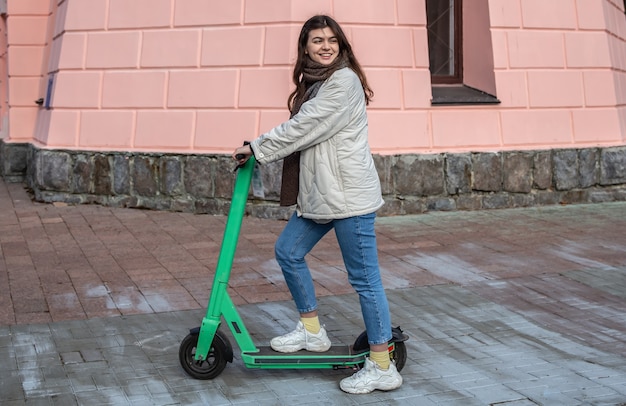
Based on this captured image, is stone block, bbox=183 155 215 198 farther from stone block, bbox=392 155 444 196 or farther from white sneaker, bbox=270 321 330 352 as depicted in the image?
white sneaker, bbox=270 321 330 352

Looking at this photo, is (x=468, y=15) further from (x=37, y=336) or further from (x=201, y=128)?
(x=37, y=336)

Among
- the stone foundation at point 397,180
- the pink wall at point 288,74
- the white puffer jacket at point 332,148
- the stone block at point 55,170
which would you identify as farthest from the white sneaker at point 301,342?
the stone block at point 55,170

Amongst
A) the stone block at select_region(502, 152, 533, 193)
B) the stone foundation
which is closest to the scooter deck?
the stone foundation

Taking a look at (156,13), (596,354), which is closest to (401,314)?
(596,354)

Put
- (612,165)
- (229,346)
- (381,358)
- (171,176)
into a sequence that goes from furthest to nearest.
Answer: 1. (612,165)
2. (171,176)
3. (229,346)
4. (381,358)

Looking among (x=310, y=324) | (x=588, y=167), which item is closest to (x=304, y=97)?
(x=310, y=324)

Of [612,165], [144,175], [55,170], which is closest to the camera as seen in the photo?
[144,175]

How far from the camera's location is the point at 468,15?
404 inches

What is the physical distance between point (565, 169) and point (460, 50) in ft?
5.68

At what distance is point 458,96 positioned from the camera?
992cm

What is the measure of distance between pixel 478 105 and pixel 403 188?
1.21m

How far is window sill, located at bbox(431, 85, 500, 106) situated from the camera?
31.9 feet

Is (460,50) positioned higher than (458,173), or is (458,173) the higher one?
(460,50)

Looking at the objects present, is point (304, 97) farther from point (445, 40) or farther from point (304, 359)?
point (445, 40)
